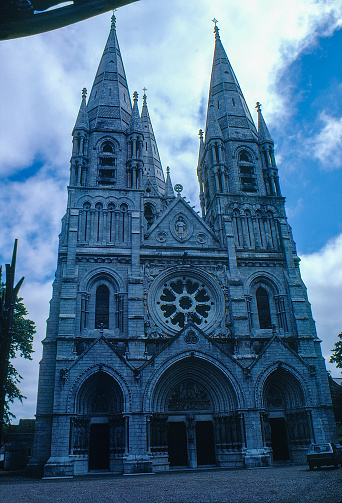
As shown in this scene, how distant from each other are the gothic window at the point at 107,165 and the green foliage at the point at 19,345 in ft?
32.2

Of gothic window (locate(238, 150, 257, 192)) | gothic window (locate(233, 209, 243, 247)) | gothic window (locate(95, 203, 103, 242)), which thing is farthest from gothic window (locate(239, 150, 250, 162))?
gothic window (locate(95, 203, 103, 242))

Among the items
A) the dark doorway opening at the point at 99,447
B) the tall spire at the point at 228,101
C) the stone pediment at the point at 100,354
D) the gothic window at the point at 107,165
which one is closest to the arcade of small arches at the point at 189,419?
the dark doorway opening at the point at 99,447

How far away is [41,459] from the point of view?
A: 20.8 m

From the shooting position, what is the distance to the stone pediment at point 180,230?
27188mm

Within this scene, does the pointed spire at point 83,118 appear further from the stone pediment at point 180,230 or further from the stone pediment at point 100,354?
the stone pediment at point 100,354

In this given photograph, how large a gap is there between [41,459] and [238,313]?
12.9 meters

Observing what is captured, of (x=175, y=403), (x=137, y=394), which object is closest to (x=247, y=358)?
(x=175, y=403)

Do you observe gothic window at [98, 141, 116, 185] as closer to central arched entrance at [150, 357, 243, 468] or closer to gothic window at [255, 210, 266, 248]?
gothic window at [255, 210, 266, 248]

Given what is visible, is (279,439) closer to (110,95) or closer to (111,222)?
(111,222)

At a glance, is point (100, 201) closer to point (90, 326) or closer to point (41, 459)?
point (90, 326)

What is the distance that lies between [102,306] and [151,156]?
22330 mm

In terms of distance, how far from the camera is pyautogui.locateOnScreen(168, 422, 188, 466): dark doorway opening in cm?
2180

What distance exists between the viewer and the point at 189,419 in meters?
22.6

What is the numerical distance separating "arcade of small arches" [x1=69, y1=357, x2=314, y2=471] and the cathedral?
0.06m
